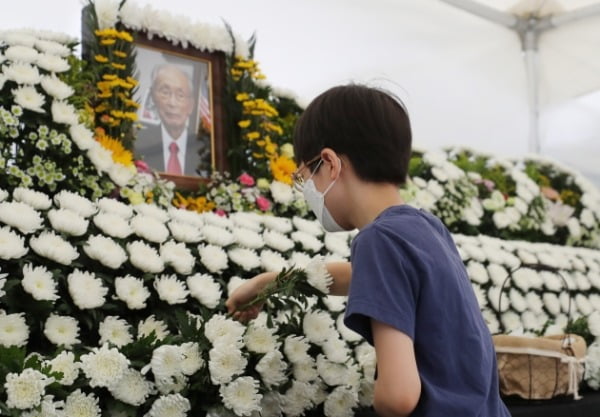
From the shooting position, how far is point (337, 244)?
8.99 feet

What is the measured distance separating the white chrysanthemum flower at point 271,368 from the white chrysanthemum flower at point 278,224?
3.57 feet

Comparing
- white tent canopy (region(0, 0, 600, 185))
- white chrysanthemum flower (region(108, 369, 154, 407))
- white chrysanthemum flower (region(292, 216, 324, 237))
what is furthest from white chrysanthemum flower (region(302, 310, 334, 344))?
white tent canopy (region(0, 0, 600, 185))

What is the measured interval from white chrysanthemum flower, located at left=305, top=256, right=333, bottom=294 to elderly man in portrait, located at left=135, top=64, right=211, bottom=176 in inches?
57.6

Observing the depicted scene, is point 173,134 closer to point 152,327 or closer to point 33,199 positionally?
point 33,199

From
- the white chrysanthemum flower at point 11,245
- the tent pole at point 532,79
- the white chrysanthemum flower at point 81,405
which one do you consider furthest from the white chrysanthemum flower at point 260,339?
the tent pole at point 532,79

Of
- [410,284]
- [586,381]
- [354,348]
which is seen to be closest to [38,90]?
[354,348]

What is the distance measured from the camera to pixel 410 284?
1220mm

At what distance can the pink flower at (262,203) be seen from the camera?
3.01 m

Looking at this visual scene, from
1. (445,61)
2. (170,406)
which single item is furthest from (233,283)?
(445,61)

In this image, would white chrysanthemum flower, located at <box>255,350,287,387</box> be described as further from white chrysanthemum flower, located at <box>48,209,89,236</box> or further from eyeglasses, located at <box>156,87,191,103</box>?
eyeglasses, located at <box>156,87,191,103</box>

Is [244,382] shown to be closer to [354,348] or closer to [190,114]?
[354,348]

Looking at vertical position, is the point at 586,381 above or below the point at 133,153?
below

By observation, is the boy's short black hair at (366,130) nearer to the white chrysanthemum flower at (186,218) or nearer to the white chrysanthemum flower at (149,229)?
the white chrysanthemum flower at (149,229)

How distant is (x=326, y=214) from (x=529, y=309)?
208 cm
